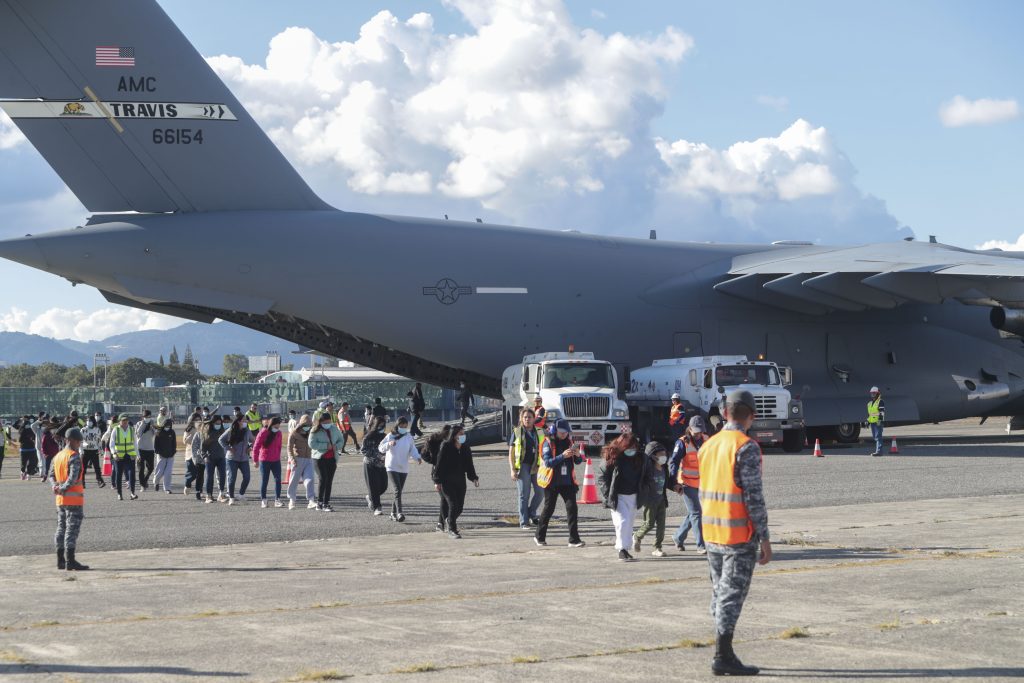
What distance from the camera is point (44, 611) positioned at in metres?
9.39

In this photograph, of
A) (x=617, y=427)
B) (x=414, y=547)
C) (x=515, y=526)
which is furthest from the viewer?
(x=617, y=427)

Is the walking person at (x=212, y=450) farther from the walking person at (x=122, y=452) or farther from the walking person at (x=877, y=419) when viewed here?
the walking person at (x=877, y=419)

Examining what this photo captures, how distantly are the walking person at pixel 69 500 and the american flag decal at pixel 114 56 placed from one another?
53.1 feet

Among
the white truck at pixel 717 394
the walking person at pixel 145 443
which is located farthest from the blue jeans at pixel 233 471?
the white truck at pixel 717 394

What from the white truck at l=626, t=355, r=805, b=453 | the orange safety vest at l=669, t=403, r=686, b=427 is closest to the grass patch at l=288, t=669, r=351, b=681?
the orange safety vest at l=669, t=403, r=686, b=427

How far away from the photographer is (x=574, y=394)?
25453mm

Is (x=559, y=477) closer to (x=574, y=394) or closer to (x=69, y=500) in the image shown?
(x=69, y=500)

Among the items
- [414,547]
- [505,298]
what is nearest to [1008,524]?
[414,547]

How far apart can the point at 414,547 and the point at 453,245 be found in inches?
650

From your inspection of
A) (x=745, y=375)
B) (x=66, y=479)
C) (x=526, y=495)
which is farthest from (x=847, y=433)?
(x=66, y=479)

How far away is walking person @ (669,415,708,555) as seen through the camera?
12461mm

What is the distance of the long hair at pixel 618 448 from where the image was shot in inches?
487

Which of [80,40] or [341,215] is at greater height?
[80,40]

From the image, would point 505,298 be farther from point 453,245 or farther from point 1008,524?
point 1008,524
